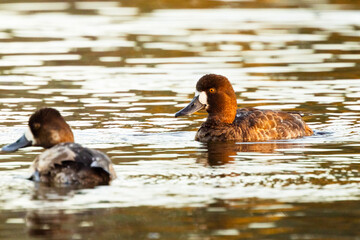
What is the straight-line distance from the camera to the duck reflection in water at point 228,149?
37.4ft

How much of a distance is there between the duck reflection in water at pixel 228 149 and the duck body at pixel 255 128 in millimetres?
215

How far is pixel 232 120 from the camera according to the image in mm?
13594

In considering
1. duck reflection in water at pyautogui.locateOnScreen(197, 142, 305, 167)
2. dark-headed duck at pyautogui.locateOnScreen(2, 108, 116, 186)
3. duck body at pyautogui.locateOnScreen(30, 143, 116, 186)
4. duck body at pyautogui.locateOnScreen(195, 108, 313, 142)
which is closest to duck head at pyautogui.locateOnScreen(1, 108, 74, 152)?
dark-headed duck at pyautogui.locateOnScreen(2, 108, 116, 186)

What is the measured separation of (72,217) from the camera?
8273 millimetres

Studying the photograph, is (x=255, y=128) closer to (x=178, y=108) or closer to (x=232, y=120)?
(x=232, y=120)

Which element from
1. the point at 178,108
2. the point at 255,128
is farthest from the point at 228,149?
the point at 178,108

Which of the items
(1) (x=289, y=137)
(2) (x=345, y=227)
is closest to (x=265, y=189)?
(2) (x=345, y=227)

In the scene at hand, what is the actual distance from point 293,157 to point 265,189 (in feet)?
7.23

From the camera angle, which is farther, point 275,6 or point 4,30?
point 275,6

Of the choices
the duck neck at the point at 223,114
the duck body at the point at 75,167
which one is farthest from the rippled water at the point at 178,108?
the duck neck at the point at 223,114

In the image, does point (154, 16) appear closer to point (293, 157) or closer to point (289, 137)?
point (289, 137)

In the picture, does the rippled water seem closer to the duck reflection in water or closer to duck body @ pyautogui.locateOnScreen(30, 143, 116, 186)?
the duck reflection in water

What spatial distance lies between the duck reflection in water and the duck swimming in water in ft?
0.90

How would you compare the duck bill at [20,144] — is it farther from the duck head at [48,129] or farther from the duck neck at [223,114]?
the duck neck at [223,114]
